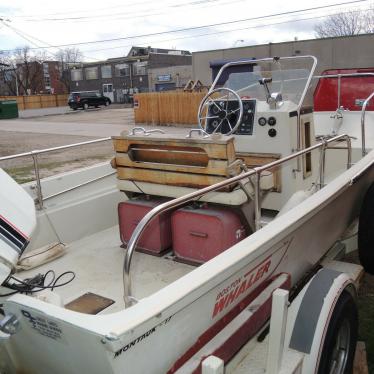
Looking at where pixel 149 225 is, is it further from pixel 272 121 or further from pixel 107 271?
pixel 272 121

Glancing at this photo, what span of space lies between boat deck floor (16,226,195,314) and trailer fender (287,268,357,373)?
0.90m

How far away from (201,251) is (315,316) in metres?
0.94

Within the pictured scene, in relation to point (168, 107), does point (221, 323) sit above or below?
below

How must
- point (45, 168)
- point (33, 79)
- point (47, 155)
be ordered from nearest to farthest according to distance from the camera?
1. point (45, 168)
2. point (47, 155)
3. point (33, 79)

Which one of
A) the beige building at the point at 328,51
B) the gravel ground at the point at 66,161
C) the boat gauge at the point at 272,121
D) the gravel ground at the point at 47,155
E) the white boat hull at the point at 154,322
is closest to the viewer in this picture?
the white boat hull at the point at 154,322

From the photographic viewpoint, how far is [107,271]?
10.1ft

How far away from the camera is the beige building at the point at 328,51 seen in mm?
21516

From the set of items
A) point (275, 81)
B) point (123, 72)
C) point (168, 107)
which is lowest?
point (168, 107)

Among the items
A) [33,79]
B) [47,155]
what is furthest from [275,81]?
[33,79]

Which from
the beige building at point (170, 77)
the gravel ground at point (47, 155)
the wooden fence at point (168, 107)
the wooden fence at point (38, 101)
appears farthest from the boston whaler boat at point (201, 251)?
the wooden fence at point (38, 101)

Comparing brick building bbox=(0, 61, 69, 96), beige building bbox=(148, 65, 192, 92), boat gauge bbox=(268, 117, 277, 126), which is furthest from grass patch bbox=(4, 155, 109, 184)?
brick building bbox=(0, 61, 69, 96)

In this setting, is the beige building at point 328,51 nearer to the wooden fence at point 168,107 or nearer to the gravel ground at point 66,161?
the wooden fence at point 168,107

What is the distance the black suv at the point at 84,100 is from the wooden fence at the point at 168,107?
596 inches

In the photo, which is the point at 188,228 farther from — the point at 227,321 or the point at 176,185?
the point at 227,321
